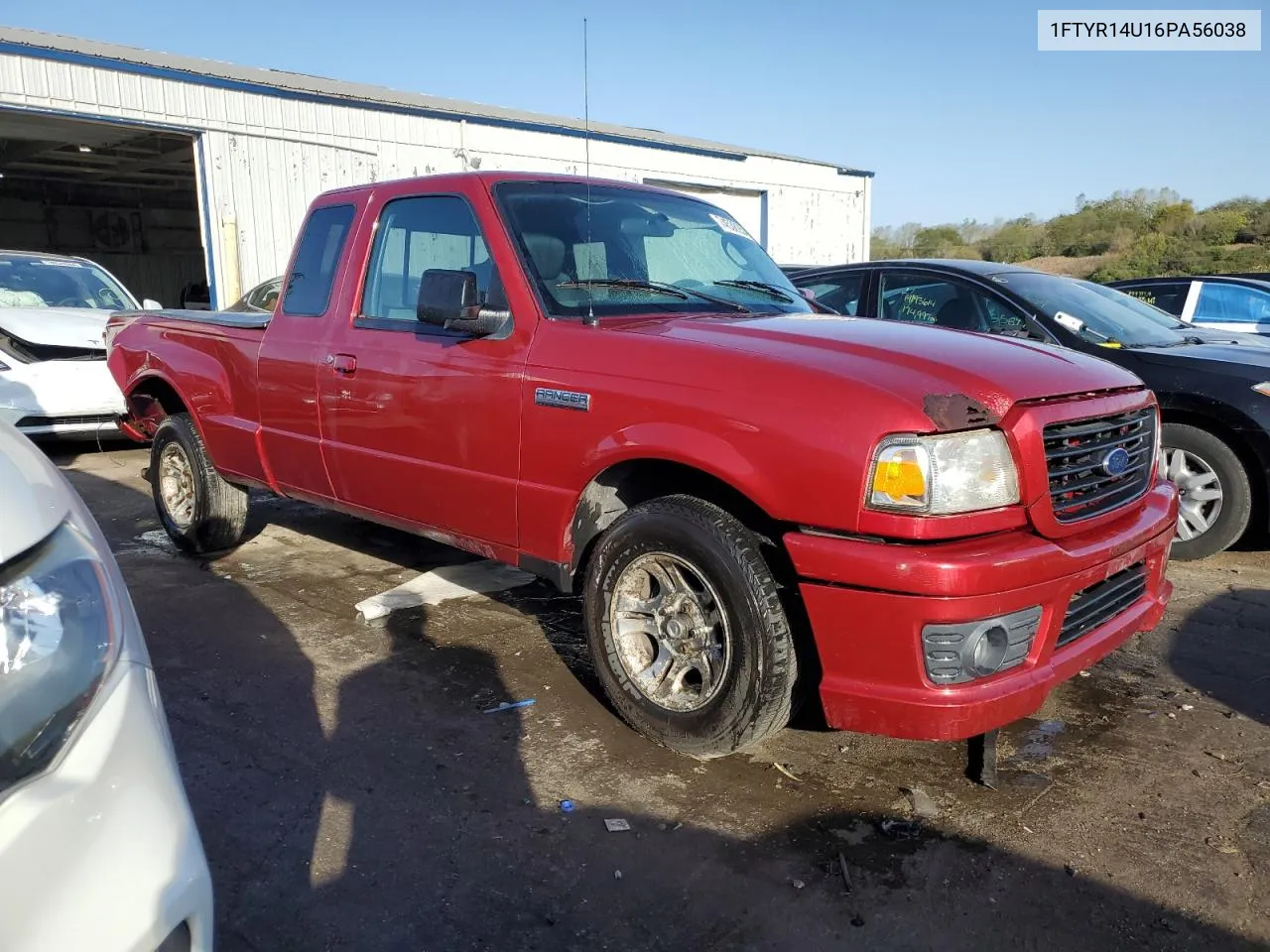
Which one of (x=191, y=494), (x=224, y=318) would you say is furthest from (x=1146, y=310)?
(x=191, y=494)

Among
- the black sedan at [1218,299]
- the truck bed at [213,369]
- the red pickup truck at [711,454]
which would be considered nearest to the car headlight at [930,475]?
the red pickup truck at [711,454]

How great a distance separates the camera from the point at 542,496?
136 inches

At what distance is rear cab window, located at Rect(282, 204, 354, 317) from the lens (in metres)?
4.46

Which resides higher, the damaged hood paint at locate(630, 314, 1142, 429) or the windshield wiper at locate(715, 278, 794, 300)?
the windshield wiper at locate(715, 278, 794, 300)

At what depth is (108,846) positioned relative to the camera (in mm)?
1227

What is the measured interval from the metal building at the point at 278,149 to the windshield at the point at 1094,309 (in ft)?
34.1

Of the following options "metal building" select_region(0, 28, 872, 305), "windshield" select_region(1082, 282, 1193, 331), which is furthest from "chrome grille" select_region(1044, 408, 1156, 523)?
"metal building" select_region(0, 28, 872, 305)

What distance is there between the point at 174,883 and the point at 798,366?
6.86ft

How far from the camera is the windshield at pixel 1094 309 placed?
5.70m

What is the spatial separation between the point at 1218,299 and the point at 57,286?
1160 cm

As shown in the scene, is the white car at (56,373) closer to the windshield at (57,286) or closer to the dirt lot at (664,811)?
the windshield at (57,286)

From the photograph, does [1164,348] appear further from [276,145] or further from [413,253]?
[276,145]

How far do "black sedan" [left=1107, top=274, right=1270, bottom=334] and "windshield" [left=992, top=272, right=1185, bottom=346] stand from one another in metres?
3.02

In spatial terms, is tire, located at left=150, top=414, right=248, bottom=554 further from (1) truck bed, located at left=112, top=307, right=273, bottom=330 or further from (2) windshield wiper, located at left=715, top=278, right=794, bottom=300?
(2) windshield wiper, located at left=715, top=278, right=794, bottom=300
